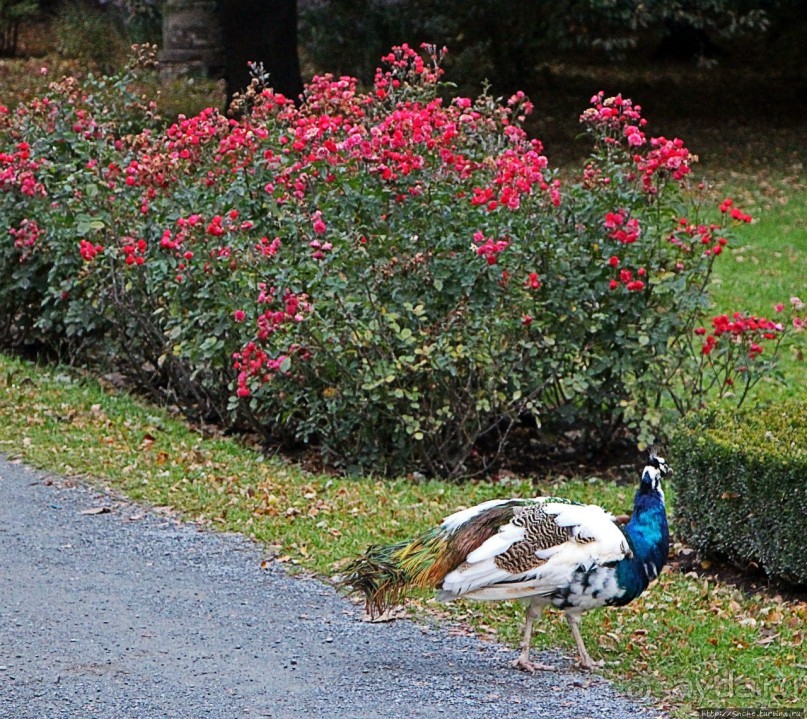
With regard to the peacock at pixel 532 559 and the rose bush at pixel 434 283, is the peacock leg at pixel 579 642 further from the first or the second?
the rose bush at pixel 434 283

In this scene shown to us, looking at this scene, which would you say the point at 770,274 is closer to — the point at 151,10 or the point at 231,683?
the point at 231,683

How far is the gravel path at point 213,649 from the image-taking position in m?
4.79

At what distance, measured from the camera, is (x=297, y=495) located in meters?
7.45

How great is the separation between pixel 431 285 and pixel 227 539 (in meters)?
2.05

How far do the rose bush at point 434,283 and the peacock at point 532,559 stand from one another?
8.87 ft

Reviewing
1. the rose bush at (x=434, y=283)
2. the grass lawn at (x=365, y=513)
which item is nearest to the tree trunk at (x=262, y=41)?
the grass lawn at (x=365, y=513)

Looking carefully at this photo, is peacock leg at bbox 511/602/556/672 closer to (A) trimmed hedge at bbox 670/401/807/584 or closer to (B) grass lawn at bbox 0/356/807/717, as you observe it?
(B) grass lawn at bbox 0/356/807/717

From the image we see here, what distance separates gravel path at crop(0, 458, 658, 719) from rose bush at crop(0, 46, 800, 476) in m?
1.50

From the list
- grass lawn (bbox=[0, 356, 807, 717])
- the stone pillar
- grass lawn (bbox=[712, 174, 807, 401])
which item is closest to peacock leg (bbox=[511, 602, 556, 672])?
grass lawn (bbox=[0, 356, 807, 717])

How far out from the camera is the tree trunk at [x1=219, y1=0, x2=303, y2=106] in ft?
62.4

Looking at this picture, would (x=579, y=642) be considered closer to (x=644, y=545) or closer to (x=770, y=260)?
(x=644, y=545)

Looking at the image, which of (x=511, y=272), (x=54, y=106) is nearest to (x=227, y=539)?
(x=511, y=272)

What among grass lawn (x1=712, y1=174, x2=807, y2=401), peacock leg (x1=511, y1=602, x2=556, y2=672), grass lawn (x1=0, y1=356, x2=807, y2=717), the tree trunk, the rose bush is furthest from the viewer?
the tree trunk

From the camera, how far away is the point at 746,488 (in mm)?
6289
